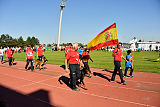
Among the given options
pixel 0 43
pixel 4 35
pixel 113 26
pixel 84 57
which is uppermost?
pixel 4 35

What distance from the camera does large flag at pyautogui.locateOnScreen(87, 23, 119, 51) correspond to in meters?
6.43

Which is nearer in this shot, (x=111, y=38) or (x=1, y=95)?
(x=1, y=95)

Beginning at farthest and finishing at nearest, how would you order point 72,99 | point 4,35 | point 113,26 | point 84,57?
point 4,35
point 84,57
point 113,26
point 72,99

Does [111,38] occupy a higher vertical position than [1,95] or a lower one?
higher

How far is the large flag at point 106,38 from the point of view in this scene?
21.1 feet

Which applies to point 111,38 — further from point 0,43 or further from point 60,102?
point 0,43

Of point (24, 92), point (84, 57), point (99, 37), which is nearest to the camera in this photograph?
point (24, 92)

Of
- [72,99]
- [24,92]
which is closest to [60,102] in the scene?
[72,99]

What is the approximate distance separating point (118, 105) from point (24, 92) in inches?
154

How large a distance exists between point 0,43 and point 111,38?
74104 millimetres

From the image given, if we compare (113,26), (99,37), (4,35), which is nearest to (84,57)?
(99,37)

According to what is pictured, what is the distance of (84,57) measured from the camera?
25.3ft

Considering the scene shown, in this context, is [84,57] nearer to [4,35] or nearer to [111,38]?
[111,38]

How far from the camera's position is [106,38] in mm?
6832
